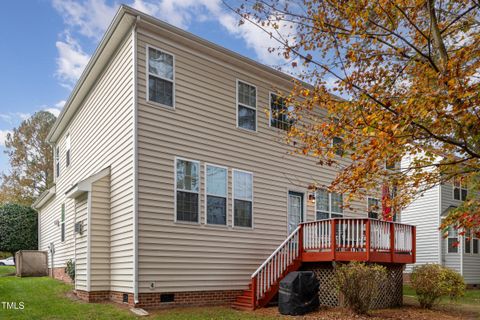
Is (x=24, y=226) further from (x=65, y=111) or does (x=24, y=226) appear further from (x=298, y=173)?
(x=298, y=173)

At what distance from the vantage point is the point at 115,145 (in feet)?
37.9

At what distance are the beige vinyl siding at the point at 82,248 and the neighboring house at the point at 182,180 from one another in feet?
0.18

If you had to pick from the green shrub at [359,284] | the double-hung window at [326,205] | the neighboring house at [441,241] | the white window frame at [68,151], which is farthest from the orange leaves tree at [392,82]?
the neighboring house at [441,241]

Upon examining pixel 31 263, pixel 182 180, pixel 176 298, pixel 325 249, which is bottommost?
pixel 31 263

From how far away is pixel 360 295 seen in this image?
32.8 ft

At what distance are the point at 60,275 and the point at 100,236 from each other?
660cm

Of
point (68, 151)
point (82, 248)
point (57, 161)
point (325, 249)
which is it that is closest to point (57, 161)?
point (57, 161)

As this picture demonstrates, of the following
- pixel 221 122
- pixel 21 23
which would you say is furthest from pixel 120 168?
pixel 21 23

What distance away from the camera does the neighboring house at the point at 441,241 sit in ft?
73.4

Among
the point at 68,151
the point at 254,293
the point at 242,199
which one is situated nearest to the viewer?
the point at 254,293

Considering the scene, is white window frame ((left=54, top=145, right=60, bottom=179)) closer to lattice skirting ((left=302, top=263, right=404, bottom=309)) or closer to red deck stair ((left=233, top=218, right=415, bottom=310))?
red deck stair ((left=233, top=218, right=415, bottom=310))

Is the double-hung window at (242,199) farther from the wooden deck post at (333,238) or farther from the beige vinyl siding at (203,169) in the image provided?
the wooden deck post at (333,238)

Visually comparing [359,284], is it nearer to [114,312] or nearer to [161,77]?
[114,312]

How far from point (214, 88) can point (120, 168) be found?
137 inches
